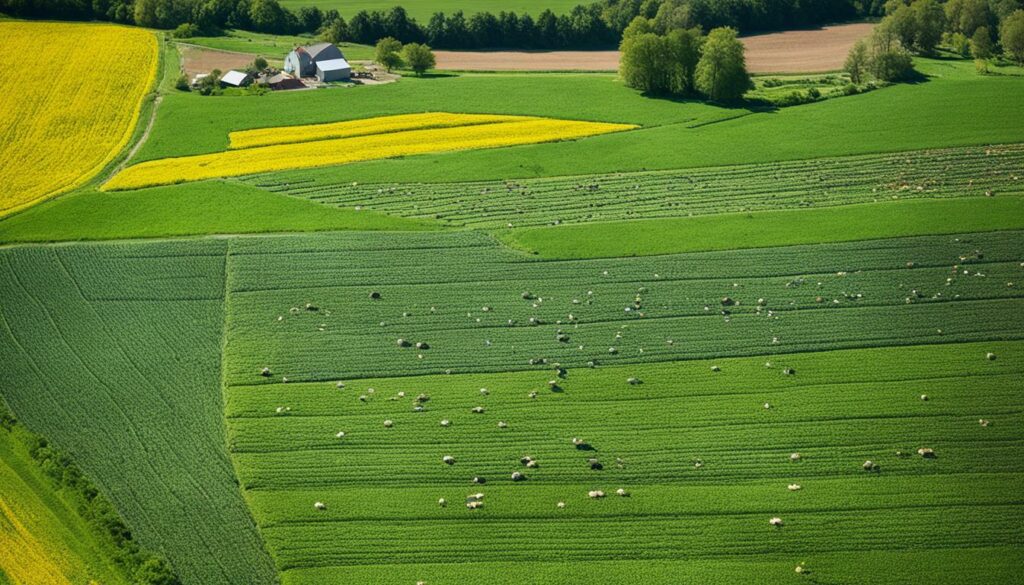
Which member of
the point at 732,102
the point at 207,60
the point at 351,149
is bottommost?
the point at 351,149

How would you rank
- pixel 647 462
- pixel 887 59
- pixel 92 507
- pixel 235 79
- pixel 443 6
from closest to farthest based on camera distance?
pixel 92 507
pixel 647 462
pixel 887 59
pixel 235 79
pixel 443 6

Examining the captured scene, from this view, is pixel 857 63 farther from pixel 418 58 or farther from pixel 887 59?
pixel 418 58

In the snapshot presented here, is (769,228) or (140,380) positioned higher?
(769,228)

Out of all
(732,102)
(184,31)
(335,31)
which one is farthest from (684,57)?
(184,31)

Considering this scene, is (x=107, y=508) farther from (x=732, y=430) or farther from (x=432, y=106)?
(x=432, y=106)

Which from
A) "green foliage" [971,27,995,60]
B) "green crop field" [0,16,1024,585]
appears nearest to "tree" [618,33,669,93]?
"green crop field" [0,16,1024,585]

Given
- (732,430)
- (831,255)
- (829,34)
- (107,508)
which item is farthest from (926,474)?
(829,34)

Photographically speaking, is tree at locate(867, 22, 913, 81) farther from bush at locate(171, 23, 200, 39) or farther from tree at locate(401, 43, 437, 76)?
bush at locate(171, 23, 200, 39)

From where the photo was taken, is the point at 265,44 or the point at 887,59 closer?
the point at 887,59
